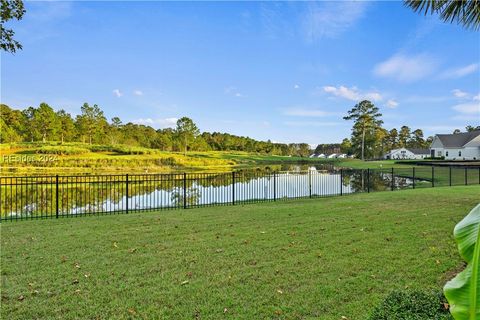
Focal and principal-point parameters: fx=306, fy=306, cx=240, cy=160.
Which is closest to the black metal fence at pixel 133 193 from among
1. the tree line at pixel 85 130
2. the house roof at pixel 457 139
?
the tree line at pixel 85 130

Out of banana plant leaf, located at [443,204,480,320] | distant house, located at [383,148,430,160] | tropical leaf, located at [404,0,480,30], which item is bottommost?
banana plant leaf, located at [443,204,480,320]

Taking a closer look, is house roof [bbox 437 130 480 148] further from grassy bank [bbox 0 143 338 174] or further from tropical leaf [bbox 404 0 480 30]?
tropical leaf [bbox 404 0 480 30]

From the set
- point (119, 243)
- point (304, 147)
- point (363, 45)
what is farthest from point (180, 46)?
point (304, 147)

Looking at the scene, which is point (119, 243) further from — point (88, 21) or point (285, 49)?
point (285, 49)

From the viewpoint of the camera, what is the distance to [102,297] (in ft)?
11.9

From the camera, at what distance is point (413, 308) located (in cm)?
251

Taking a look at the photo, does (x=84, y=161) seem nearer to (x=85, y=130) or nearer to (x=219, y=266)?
(x=85, y=130)

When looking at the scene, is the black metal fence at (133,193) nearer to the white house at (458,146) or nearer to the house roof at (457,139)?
the white house at (458,146)

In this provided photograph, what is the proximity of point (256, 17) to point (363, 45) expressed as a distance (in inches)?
230

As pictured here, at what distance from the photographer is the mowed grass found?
3383 mm

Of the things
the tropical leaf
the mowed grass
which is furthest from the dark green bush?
the tropical leaf

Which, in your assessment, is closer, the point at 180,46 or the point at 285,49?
the point at 180,46

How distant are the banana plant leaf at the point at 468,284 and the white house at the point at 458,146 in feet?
224

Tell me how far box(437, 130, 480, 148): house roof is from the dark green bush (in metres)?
69.4
